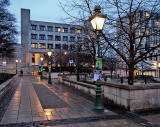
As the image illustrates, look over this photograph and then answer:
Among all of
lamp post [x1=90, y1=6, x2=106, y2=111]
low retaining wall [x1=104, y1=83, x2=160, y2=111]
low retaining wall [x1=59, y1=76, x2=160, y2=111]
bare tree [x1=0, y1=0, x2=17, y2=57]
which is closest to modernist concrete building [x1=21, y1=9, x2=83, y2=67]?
bare tree [x1=0, y1=0, x2=17, y2=57]

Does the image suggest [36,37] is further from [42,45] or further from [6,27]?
[6,27]

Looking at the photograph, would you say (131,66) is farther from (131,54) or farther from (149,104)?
(149,104)

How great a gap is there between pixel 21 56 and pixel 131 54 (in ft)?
194

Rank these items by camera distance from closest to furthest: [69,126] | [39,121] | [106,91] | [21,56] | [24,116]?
[69,126], [39,121], [24,116], [106,91], [21,56]

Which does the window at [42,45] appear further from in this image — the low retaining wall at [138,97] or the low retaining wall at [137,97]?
the low retaining wall at [138,97]

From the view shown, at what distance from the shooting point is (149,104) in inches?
298

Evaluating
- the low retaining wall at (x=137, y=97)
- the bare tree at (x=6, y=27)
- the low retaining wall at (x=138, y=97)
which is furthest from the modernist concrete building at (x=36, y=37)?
the low retaining wall at (x=138, y=97)

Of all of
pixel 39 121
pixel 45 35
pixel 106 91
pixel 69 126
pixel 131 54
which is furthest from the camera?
pixel 45 35

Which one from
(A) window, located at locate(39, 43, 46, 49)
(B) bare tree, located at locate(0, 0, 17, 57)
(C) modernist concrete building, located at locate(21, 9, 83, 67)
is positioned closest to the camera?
(B) bare tree, located at locate(0, 0, 17, 57)

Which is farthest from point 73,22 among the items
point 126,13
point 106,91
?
point 106,91

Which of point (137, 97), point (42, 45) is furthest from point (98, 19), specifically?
point (42, 45)

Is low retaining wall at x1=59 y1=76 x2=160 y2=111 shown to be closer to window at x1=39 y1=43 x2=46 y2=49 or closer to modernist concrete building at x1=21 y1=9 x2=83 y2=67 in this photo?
modernist concrete building at x1=21 y1=9 x2=83 y2=67

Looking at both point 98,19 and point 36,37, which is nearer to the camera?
point 98,19

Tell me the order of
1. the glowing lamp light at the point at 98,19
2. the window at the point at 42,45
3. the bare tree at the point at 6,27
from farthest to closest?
1. the window at the point at 42,45
2. the bare tree at the point at 6,27
3. the glowing lamp light at the point at 98,19
